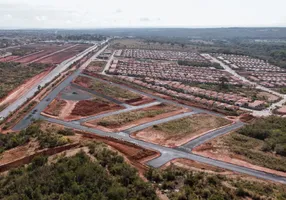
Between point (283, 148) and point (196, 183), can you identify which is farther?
point (283, 148)

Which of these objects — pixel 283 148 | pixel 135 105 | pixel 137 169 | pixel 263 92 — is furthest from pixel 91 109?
pixel 263 92

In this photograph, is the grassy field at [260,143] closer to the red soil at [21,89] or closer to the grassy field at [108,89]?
the grassy field at [108,89]

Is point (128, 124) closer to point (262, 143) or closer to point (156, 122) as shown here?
point (156, 122)

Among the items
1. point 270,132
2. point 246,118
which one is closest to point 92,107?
point 246,118

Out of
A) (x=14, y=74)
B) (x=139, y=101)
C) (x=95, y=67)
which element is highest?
(x=95, y=67)

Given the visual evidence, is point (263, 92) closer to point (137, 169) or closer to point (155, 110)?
point (155, 110)

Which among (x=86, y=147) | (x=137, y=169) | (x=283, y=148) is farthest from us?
(x=283, y=148)

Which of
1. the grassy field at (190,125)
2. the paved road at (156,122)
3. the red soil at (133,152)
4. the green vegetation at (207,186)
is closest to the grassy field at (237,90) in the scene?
the grassy field at (190,125)
